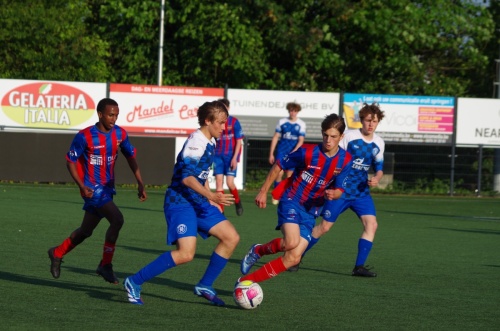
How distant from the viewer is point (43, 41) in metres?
33.3

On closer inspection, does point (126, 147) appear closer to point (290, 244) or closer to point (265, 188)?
point (265, 188)

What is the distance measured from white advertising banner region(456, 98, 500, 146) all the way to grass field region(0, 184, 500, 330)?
10.1 metres

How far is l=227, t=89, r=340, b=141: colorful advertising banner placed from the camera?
26375 mm

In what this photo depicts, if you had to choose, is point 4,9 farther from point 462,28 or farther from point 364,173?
point 364,173

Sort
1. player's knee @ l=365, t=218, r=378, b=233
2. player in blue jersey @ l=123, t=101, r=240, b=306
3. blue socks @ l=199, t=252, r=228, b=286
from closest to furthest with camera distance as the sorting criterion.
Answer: player in blue jersey @ l=123, t=101, r=240, b=306, blue socks @ l=199, t=252, r=228, b=286, player's knee @ l=365, t=218, r=378, b=233

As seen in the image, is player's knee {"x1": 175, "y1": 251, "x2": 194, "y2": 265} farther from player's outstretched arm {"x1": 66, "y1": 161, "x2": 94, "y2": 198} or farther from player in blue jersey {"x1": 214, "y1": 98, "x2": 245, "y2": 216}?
player in blue jersey {"x1": 214, "y1": 98, "x2": 245, "y2": 216}

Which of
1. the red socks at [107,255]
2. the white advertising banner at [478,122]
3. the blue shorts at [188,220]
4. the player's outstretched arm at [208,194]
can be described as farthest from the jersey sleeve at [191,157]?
the white advertising banner at [478,122]

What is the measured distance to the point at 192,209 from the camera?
815cm

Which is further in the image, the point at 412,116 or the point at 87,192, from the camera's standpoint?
the point at 412,116

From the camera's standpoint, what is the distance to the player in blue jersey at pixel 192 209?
8039 mm

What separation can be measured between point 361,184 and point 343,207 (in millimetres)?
331

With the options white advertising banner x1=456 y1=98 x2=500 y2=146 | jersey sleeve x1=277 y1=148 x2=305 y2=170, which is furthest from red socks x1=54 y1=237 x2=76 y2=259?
white advertising banner x1=456 y1=98 x2=500 y2=146

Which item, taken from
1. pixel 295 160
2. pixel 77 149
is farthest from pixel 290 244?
pixel 77 149

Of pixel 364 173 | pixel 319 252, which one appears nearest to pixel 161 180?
pixel 319 252
